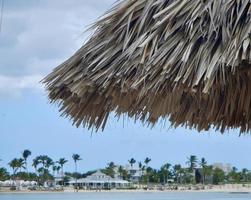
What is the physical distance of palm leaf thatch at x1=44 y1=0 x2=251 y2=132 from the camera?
179 cm

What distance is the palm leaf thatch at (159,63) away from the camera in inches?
70.4

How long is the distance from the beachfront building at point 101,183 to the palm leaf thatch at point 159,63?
56664 mm

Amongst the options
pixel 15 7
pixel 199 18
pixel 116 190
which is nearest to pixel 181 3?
pixel 199 18

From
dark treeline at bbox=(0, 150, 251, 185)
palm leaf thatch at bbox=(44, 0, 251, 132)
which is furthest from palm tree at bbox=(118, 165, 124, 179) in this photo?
palm leaf thatch at bbox=(44, 0, 251, 132)

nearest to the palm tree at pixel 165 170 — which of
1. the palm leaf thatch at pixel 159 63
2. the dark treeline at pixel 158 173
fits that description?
the dark treeline at pixel 158 173

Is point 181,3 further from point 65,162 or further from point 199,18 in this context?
point 65,162

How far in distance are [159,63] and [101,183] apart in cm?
5854

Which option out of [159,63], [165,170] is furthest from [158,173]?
[159,63]

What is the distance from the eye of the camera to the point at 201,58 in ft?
5.91

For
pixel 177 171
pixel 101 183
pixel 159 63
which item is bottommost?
pixel 159 63

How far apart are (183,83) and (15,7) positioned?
116 centimetres

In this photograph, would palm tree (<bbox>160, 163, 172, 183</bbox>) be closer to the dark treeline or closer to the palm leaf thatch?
the dark treeline

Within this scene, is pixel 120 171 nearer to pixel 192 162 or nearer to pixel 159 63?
pixel 192 162

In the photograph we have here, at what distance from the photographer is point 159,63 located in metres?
1.83
